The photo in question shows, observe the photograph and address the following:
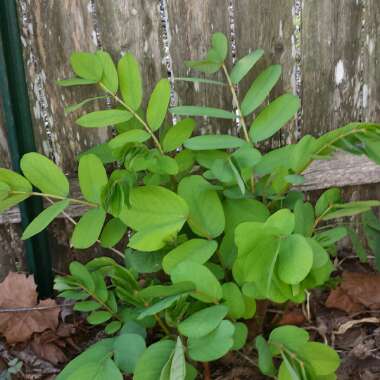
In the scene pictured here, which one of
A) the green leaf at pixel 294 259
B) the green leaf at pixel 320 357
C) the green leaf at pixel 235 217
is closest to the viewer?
the green leaf at pixel 294 259

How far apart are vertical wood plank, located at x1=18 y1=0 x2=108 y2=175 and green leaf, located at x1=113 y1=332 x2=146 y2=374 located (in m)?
0.78

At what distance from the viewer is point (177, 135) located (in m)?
1.76

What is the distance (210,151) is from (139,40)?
17.6 inches

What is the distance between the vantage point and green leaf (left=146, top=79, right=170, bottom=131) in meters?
1.66

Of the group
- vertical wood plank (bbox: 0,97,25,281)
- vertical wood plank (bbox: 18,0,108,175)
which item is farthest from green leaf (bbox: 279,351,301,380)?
vertical wood plank (bbox: 0,97,25,281)

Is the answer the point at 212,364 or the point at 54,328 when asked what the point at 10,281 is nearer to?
the point at 54,328

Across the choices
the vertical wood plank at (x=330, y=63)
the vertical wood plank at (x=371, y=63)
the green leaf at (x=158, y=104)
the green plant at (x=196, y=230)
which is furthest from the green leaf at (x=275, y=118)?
the vertical wood plank at (x=371, y=63)

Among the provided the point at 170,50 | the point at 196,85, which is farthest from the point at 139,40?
the point at 196,85

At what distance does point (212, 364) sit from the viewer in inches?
68.6

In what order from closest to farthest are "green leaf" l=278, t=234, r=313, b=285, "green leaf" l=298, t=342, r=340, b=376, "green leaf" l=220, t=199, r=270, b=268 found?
"green leaf" l=278, t=234, r=313, b=285
"green leaf" l=298, t=342, r=340, b=376
"green leaf" l=220, t=199, r=270, b=268

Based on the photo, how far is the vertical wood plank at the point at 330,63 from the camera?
200cm

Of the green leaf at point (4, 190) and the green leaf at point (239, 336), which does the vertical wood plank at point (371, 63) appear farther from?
the green leaf at point (4, 190)

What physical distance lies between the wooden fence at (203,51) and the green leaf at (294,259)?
0.89 m

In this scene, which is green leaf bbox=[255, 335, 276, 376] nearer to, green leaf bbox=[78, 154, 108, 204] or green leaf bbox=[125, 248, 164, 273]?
green leaf bbox=[125, 248, 164, 273]
